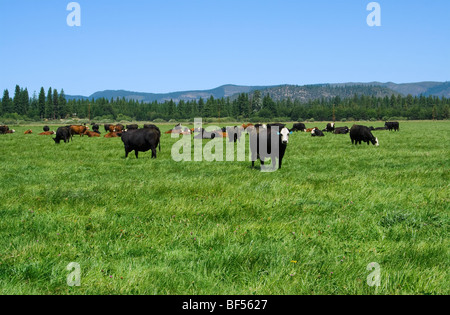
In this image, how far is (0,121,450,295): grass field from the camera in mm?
3953

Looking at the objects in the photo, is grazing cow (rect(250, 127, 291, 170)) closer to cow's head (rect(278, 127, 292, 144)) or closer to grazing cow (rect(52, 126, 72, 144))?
cow's head (rect(278, 127, 292, 144))

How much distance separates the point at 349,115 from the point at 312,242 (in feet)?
592

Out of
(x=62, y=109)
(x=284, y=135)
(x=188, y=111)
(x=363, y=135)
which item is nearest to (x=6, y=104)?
(x=62, y=109)

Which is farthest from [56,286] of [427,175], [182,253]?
[427,175]

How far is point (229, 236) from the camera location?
17.8ft

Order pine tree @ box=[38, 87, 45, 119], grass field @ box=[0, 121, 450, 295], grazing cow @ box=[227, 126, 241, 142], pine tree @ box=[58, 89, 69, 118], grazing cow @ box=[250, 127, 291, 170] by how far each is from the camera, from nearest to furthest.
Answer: grass field @ box=[0, 121, 450, 295]
grazing cow @ box=[250, 127, 291, 170]
grazing cow @ box=[227, 126, 241, 142]
pine tree @ box=[38, 87, 45, 119]
pine tree @ box=[58, 89, 69, 118]

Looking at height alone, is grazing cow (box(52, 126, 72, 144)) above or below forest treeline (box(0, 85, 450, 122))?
below

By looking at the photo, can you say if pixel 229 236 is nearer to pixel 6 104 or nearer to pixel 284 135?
pixel 284 135

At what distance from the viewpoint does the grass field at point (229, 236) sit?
156 inches

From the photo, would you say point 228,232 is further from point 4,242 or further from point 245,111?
point 245,111

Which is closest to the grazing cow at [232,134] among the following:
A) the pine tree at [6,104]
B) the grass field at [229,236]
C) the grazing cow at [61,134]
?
the grazing cow at [61,134]

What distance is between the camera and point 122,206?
7.41 metres

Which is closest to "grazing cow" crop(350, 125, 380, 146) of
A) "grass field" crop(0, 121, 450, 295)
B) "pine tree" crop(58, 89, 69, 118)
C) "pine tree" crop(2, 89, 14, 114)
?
"grass field" crop(0, 121, 450, 295)

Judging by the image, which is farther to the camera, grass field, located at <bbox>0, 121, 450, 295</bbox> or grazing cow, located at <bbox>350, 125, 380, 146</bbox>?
grazing cow, located at <bbox>350, 125, 380, 146</bbox>
